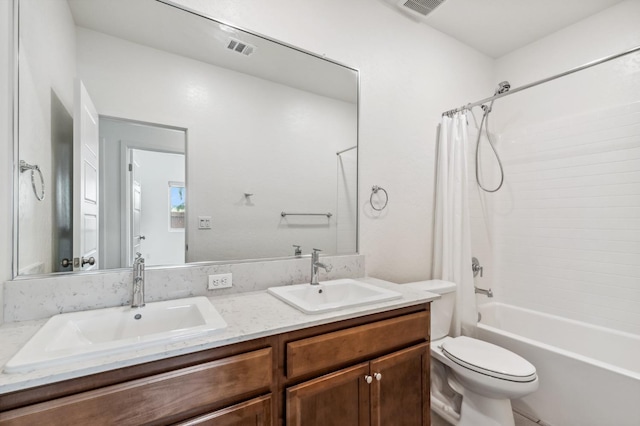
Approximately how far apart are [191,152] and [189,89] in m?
0.31

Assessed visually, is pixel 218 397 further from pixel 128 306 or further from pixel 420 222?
pixel 420 222

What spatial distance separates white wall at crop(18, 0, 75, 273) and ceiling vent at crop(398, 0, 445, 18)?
1930mm

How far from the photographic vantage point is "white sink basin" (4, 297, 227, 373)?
2.56 ft

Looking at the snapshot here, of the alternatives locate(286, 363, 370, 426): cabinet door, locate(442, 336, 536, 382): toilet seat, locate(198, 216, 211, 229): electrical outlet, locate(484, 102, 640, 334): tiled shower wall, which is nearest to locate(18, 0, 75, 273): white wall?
locate(198, 216, 211, 229): electrical outlet

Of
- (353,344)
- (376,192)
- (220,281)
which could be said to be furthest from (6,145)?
(376,192)

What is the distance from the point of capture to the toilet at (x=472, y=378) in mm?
1501

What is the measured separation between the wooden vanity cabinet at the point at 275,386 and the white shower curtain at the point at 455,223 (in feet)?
2.76

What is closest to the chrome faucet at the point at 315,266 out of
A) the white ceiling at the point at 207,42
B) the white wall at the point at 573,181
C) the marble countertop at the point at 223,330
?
the marble countertop at the point at 223,330

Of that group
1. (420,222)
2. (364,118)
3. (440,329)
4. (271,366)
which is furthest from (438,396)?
(364,118)

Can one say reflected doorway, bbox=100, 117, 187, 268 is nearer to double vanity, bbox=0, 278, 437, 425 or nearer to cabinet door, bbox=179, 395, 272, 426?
double vanity, bbox=0, 278, 437, 425

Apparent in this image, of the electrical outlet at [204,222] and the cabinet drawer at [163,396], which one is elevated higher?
the electrical outlet at [204,222]

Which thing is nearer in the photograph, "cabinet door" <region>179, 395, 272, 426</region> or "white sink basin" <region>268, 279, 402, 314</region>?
"cabinet door" <region>179, 395, 272, 426</region>

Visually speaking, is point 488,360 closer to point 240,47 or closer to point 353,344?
point 353,344

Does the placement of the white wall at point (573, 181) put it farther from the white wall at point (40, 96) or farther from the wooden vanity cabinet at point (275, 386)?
the white wall at point (40, 96)
